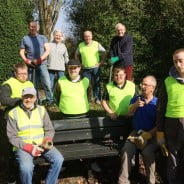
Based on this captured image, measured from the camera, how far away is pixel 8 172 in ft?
19.6

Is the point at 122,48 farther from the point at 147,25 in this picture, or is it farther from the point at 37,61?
the point at 147,25

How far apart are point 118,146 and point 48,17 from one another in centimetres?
1305

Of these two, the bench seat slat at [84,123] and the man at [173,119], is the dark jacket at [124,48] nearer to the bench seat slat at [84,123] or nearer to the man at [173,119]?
the bench seat slat at [84,123]

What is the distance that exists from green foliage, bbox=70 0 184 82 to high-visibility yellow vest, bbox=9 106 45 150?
402 inches

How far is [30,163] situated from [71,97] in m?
1.53

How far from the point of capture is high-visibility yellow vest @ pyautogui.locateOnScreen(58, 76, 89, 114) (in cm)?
629

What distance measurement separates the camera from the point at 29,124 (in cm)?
525

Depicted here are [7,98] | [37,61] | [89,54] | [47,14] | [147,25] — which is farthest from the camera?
[47,14]

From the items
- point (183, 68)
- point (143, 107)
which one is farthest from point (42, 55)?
point (183, 68)

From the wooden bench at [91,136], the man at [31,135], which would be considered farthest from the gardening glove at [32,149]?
the wooden bench at [91,136]

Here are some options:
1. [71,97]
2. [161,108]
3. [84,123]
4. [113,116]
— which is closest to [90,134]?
[84,123]

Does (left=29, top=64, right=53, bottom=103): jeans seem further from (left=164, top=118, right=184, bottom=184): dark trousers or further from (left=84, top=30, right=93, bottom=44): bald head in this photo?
(left=164, top=118, right=184, bottom=184): dark trousers

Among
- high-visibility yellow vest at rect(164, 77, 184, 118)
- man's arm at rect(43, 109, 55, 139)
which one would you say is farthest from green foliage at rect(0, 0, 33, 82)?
high-visibility yellow vest at rect(164, 77, 184, 118)

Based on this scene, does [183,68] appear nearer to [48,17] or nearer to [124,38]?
[124,38]
